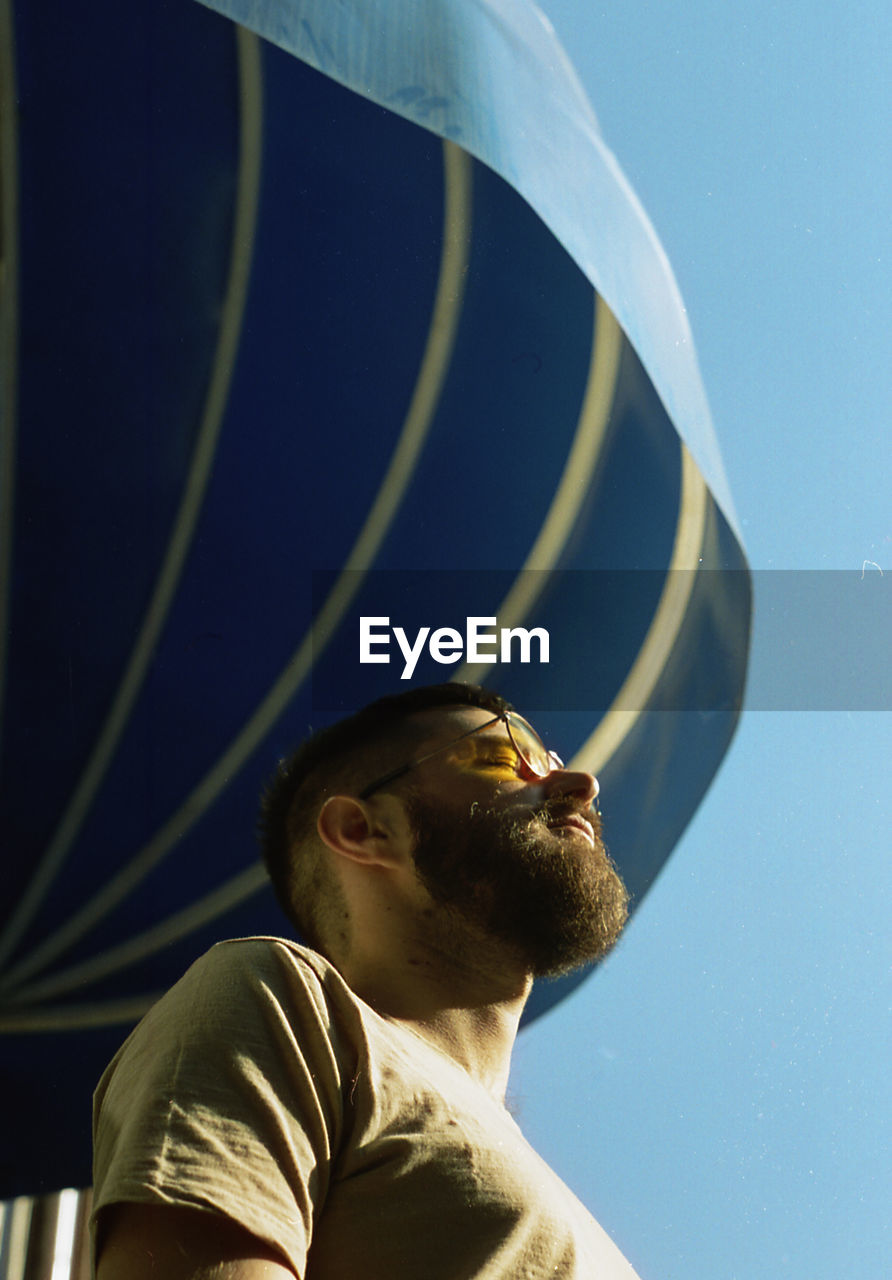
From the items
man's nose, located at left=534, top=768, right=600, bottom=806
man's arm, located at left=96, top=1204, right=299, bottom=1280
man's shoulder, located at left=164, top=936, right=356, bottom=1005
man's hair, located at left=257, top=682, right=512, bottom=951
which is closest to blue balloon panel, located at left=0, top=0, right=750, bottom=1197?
man's hair, located at left=257, top=682, right=512, bottom=951

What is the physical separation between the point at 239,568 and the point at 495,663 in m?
0.32

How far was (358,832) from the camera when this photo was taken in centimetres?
98

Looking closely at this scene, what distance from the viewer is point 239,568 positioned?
1.35 metres

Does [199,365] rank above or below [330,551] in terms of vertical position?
above

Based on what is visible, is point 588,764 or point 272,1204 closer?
point 272,1204

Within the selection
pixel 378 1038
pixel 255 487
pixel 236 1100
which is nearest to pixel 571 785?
pixel 378 1038

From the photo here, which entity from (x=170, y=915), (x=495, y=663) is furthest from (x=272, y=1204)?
(x=495, y=663)

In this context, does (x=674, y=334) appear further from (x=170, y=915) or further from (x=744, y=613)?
(x=170, y=915)

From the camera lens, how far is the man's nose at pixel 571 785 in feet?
3.20

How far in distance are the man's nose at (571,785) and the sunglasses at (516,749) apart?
11mm

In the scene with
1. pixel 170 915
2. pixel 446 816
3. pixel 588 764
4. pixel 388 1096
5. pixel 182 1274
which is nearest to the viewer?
pixel 182 1274

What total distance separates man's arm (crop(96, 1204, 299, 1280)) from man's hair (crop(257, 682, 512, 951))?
0.38 meters

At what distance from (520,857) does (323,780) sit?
8.5 inches

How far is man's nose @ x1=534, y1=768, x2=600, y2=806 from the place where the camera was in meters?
0.98
